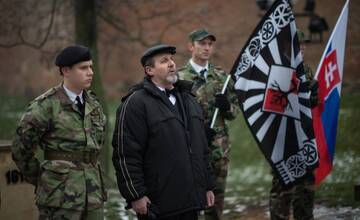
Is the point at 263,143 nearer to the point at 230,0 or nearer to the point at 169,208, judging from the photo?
the point at 169,208

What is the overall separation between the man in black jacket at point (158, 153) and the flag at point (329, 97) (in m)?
2.58

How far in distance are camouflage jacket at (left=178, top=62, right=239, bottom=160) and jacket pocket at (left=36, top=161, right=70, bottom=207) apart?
7.84ft

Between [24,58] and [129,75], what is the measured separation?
10.0 feet

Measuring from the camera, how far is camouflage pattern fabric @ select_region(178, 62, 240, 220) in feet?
25.7

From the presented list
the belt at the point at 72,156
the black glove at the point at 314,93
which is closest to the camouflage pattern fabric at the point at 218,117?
the black glove at the point at 314,93

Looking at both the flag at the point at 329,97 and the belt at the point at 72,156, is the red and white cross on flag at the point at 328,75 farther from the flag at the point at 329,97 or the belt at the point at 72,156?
the belt at the point at 72,156

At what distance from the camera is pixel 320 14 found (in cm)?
2009

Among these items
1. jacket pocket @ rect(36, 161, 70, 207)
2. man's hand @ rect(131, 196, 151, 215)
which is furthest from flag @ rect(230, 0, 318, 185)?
jacket pocket @ rect(36, 161, 70, 207)

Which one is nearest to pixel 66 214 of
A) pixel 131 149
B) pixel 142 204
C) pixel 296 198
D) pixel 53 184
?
pixel 53 184

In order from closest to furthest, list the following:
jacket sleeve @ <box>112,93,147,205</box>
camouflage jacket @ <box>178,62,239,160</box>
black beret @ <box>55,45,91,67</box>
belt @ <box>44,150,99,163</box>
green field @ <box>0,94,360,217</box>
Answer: jacket sleeve @ <box>112,93,147,205</box>
belt @ <box>44,150,99,163</box>
black beret @ <box>55,45,91,67</box>
camouflage jacket @ <box>178,62,239,160</box>
green field @ <box>0,94,360,217</box>

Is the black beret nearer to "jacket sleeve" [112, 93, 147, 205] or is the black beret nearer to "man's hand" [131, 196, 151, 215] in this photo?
"jacket sleeve" [112, 93, 147, 205]

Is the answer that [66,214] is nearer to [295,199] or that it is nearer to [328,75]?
[295,199]

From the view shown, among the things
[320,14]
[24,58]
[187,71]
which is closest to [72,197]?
[187,71]

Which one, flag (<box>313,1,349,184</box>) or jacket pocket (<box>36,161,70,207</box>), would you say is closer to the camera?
jacket pocket (<box>36,161,70,207</box>)
